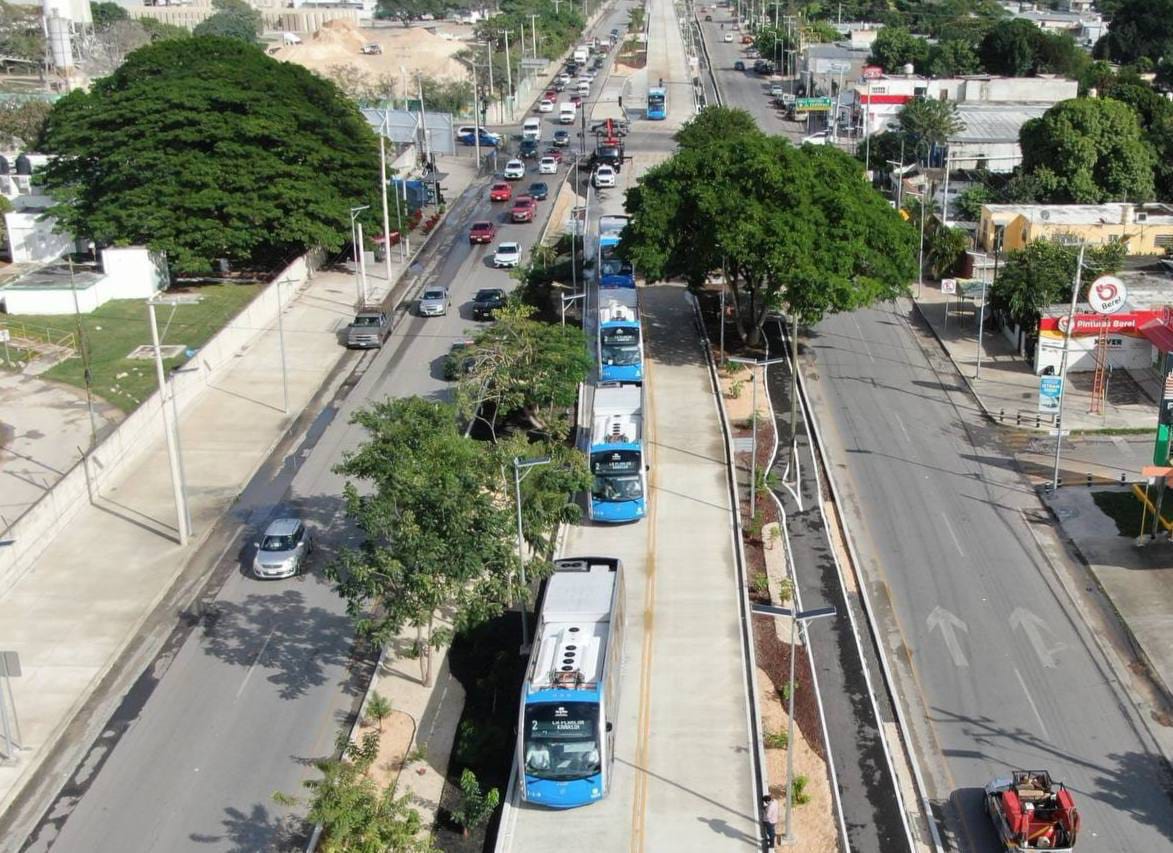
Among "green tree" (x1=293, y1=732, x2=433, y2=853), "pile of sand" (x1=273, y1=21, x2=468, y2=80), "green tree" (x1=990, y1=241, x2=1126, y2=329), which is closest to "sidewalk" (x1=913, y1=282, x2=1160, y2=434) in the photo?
"green tree" (x1=990, y1=241, x2=1126, y2=329)

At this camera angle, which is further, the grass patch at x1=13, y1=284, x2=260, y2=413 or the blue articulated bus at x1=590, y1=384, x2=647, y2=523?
the grass patch at x1=13, y1=284, x2=260, y2=413

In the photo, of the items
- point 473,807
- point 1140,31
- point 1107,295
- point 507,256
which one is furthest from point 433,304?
point 1140,31

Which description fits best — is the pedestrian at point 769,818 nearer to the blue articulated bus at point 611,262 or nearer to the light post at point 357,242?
the blue articulated bus at point 611,262

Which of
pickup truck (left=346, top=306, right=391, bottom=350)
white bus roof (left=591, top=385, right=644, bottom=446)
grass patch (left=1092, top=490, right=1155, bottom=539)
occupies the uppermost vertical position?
white bus roof (left=591, top=385, right=644, bottom=446)

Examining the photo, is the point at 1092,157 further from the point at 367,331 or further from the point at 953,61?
the point at 953,61

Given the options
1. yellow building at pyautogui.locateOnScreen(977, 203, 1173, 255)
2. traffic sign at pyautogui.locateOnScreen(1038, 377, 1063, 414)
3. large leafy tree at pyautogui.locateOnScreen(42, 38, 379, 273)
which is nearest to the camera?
traffic sign at pyautogui.locateOnScreen(1038, 377, 1063, 414)

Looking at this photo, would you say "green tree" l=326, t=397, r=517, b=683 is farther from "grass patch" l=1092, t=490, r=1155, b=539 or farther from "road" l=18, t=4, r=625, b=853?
"grass patch" l=1092, t=490, r=1155, b=539

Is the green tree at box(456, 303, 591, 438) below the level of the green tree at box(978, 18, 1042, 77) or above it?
below

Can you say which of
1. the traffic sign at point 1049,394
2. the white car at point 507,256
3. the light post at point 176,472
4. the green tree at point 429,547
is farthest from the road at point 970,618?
the white car at point 507,256
